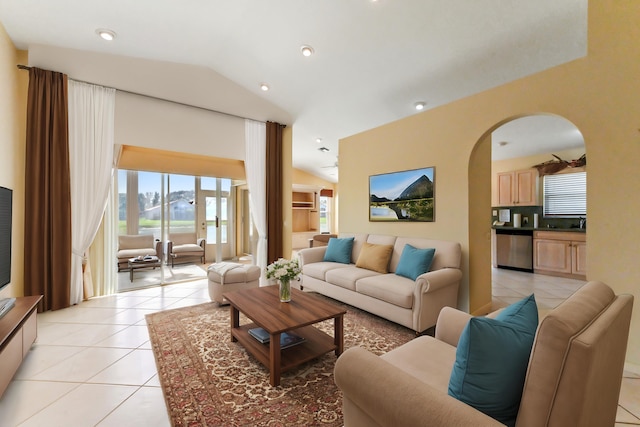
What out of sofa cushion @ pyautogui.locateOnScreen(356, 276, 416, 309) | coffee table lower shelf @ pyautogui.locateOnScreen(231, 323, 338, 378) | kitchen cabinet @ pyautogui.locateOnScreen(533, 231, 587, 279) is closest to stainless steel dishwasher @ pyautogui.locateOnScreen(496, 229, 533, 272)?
kitchen cabinet @ pyautogui.locateOnScreen(533, 231, 587, 279)

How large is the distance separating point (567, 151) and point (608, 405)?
607cm

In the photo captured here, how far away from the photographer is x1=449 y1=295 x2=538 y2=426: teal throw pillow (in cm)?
94

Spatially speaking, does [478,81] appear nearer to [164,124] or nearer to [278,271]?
[278,271]

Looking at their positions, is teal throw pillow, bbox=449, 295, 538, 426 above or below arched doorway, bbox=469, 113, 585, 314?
below

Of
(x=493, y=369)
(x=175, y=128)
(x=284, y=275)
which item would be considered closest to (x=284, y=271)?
(x=284, y=275)

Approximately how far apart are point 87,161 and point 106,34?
5.51 ft

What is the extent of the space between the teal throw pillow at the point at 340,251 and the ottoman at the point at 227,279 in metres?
1.24

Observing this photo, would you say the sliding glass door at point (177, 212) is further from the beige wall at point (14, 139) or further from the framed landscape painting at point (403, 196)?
the framed landscape painting at point (403, 196)

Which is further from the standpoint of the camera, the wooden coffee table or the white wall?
the white wall

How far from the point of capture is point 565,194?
5371 millimetres

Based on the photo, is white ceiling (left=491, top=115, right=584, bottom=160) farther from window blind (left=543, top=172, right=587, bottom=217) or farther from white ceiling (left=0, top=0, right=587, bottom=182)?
white ceiling (left=0, top=0, right=587, bottom=182)

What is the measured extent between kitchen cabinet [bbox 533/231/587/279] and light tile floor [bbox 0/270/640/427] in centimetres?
205

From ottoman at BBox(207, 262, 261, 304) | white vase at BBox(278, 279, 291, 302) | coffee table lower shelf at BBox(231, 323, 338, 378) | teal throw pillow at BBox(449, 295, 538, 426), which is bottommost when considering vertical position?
coffee table lower shelf at BBox(231, 323, 338, 378)

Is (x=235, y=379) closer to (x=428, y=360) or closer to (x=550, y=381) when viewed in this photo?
(x=428, y=360)
